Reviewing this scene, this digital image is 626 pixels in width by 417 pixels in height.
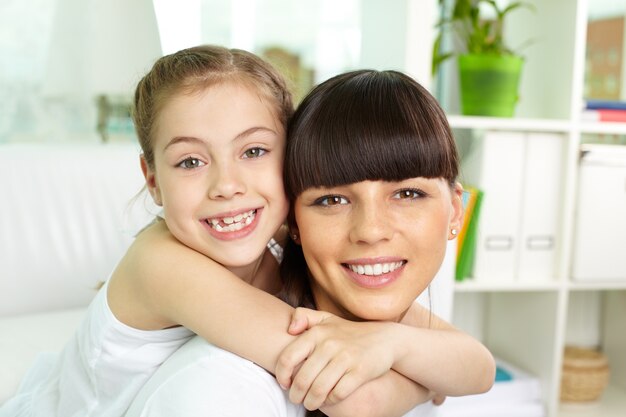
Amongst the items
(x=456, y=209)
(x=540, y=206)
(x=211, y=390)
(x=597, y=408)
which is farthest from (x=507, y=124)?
(x=211, y=390)

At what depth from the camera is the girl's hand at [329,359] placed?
810 mm

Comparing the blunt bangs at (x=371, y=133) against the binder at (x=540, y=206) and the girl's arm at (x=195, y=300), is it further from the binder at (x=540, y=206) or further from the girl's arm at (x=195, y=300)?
the binder at (x=540, y=206)

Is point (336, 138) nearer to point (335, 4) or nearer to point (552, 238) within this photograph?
point (552, 238)

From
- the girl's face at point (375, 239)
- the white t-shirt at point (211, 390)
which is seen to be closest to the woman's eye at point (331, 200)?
the girl's face at point (375, 239)

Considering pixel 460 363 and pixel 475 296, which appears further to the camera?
pixel 475 296

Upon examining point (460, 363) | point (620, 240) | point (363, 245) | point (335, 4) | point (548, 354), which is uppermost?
point (335, 4)

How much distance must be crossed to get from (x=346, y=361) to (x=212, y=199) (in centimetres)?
31

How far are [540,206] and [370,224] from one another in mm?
1495

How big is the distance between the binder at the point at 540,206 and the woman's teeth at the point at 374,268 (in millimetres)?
1409

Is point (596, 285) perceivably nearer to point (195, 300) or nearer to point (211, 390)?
point (195, 300)

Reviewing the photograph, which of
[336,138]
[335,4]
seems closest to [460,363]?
[336,138]

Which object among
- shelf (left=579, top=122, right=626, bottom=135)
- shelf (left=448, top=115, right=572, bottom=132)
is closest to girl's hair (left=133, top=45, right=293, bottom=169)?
shelf (left=448, top=115, right=572, bottom=132)

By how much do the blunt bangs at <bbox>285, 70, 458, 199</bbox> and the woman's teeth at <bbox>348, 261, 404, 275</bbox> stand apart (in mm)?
113

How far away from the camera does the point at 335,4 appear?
9.75 feet
